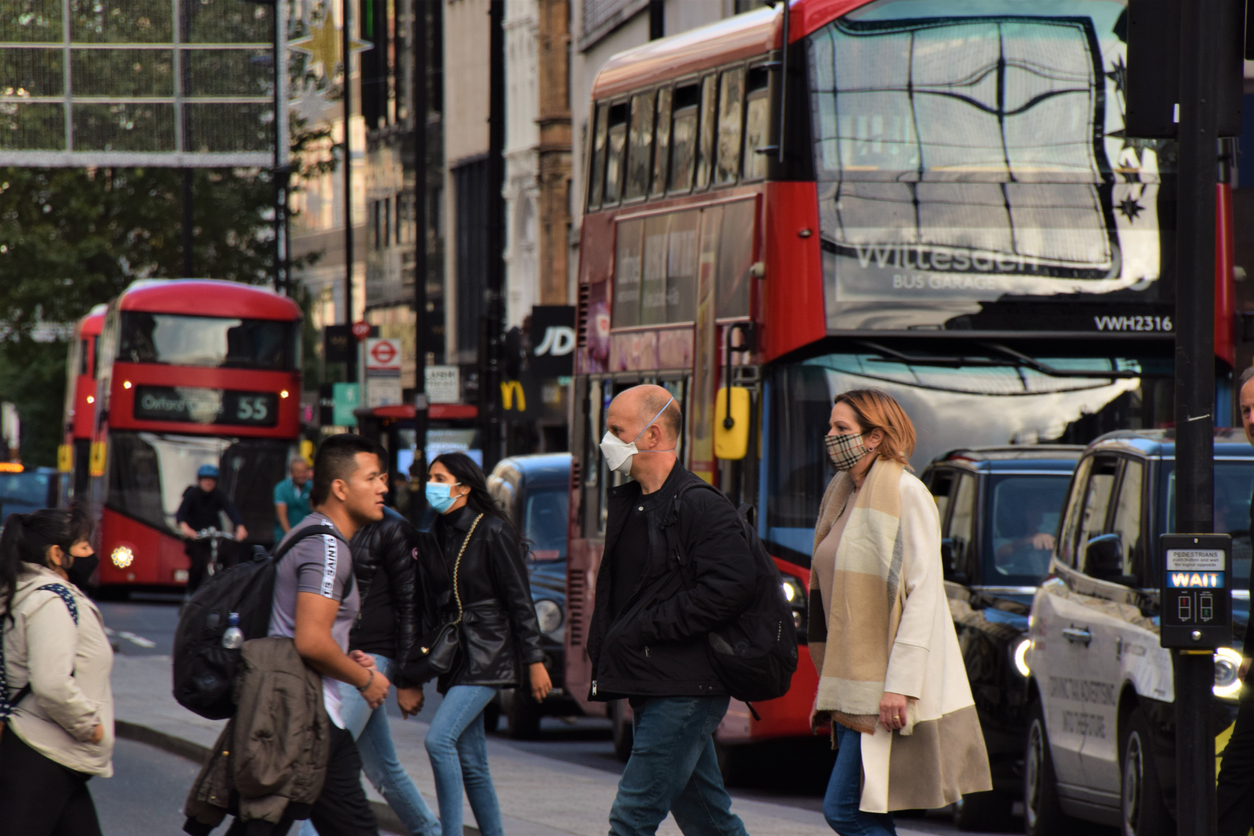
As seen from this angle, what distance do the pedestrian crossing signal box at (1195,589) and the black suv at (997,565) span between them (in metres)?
4.81

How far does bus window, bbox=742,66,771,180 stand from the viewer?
44.4ft

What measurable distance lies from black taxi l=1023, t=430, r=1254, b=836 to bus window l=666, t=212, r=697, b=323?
12.0 ft

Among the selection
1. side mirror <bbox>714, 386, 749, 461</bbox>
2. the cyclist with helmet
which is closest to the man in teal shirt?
the cyclist with helmet

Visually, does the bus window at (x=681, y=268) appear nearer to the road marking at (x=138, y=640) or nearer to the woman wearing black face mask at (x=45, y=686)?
the woman wearing black face mask at (x=45, y=686)

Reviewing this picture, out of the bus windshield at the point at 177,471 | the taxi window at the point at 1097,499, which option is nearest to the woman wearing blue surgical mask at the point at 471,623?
the taxi window at the point at 1097,499

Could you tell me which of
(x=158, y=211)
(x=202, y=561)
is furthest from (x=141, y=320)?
(x=158, y=211)

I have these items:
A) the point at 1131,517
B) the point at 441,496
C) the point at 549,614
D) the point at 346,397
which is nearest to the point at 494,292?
the point at 346,397

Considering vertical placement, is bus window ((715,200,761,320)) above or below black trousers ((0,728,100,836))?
above

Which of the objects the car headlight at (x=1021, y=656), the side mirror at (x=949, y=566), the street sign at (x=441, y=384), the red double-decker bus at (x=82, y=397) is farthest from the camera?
the red double-decker bus at (x=82, y=397)

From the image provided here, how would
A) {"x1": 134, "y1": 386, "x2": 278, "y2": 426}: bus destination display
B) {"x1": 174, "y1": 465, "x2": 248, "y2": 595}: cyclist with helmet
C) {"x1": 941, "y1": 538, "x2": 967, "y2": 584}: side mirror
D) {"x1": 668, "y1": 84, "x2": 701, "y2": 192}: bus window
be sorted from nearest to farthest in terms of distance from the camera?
{"x1": 941, "y1": 538, "x2": 967, "y2": 584}: side mirror < {"x1": 668, "y1": 84, "x2": 701, "y2": 192}: bus window < {"x1": 174, "y1": 465, "x2": 248, "y2": 595}: cyclist with helmet < {"x1": 134, "y1": 386, "x2": 278, "y2": 426}: bus destination display

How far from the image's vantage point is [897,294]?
42.6ft

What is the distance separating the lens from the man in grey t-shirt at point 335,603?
7.16m

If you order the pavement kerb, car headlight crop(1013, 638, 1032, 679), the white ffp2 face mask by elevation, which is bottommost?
the pavement kerb

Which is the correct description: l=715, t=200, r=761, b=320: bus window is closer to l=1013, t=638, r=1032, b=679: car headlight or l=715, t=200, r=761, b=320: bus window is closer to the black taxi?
l=1013, t=638, r=1032, b=679: car headlight
